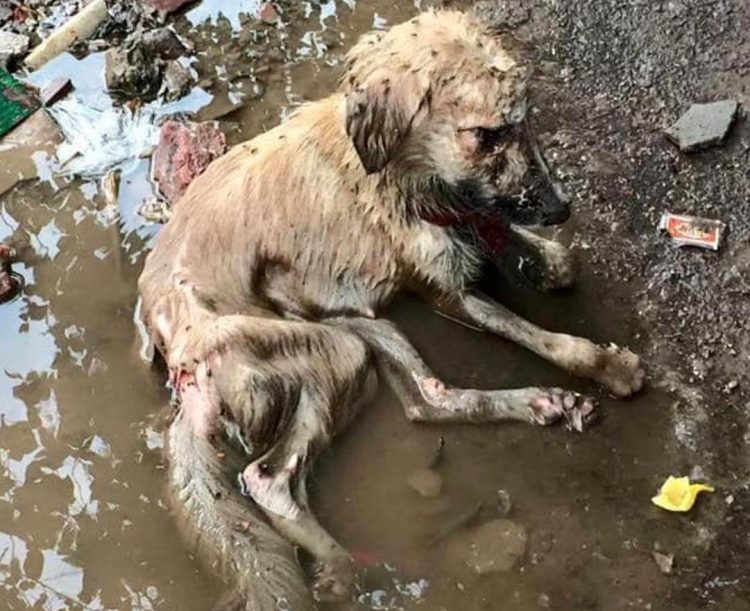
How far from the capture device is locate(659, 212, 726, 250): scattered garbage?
514cm

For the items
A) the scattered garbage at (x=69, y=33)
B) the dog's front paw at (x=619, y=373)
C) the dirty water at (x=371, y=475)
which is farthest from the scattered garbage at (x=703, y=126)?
the scattered garbage at (x=69, y=33)

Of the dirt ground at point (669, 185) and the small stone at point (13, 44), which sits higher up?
the small stone at point (13, 44)

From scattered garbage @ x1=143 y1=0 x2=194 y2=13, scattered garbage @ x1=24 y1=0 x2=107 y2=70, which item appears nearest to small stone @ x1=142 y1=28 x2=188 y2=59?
scattered garbage @ x1=143 y1=0 x2=194 y2=13

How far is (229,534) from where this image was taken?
13.7ft

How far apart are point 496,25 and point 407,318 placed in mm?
2028

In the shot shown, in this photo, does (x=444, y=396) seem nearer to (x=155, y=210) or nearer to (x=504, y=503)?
(x=504, y=503)

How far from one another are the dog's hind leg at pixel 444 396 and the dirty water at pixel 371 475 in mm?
69

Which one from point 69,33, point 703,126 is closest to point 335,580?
point 703,126

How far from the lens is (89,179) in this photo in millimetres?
5949

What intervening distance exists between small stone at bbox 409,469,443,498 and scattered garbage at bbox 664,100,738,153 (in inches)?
82.6

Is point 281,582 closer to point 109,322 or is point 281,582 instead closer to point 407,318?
point 407,318

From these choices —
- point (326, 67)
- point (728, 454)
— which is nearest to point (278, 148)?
point (326, 67)

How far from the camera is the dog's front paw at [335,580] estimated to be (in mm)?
4223

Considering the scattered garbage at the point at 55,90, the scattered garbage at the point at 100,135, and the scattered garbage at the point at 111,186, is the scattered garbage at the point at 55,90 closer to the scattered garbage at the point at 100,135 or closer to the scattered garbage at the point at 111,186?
the scattered garbage at the point at 100,135
